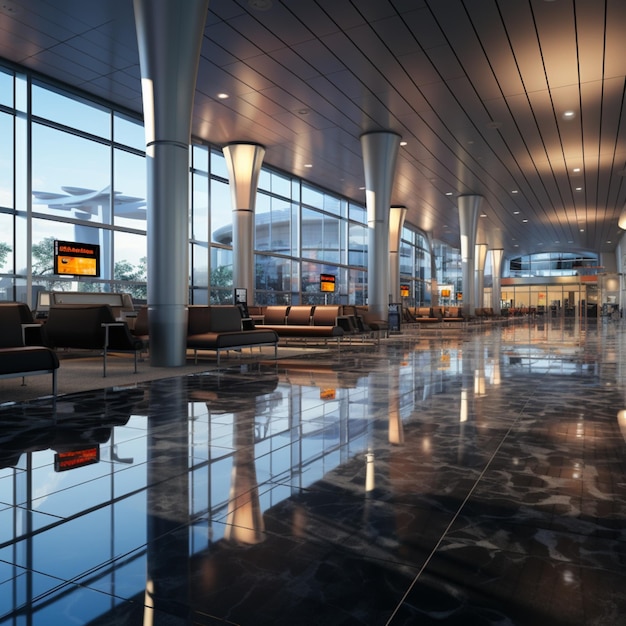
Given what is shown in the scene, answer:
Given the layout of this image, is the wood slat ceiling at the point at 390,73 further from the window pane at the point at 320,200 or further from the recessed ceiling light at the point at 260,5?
the window pane at the point at 320,200

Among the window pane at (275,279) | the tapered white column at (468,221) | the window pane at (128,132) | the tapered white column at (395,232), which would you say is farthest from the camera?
the tapered white column at (395,232)

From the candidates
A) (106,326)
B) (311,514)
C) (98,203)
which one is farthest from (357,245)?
(311,514)

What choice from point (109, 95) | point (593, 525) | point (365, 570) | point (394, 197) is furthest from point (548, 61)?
point (394, 197)

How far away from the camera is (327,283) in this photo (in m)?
23.6

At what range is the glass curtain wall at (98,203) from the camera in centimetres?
1275

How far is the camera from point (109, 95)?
47.2ft

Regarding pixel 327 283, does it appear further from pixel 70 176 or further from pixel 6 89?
pixel 6 89

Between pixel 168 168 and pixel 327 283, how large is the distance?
49.7 feet

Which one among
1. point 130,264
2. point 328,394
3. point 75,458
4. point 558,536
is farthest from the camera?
point 130,264

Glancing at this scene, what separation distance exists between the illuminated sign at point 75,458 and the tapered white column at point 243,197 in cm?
1458

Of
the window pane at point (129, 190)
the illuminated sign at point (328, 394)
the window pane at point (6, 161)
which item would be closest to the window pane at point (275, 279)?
the window pane at point (129, 190)

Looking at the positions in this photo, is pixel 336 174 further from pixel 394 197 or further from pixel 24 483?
pixel 24 483

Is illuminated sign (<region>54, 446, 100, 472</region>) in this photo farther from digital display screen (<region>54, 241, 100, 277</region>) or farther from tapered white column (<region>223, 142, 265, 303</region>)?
tapered white column (<region>223, 142, 265, 303</region>)

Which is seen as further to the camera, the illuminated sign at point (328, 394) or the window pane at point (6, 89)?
the window pane at point (6, 89)
